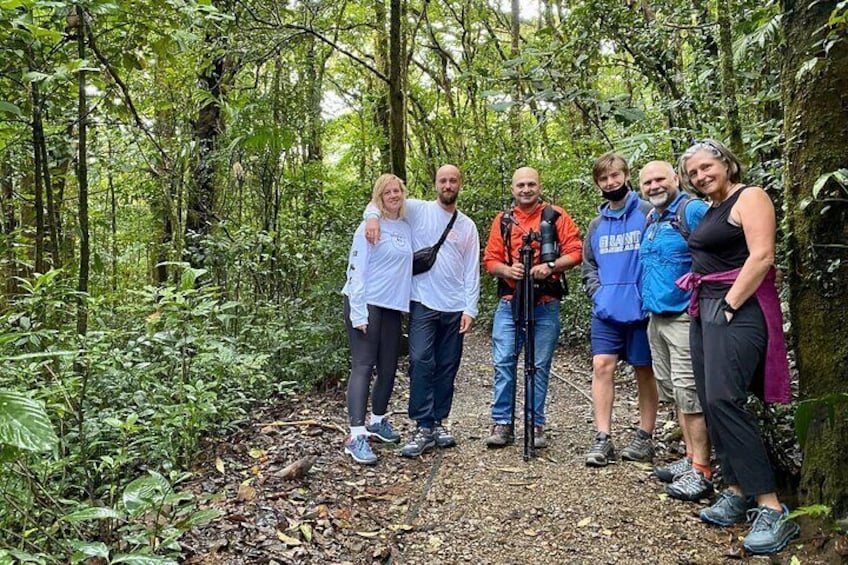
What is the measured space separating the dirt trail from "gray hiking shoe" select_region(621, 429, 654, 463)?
0.09 metres

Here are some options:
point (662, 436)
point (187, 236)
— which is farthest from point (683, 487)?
point (187, 236)

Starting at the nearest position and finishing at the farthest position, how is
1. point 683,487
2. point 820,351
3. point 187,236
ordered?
point 820,351, point 683,487, point 187,236

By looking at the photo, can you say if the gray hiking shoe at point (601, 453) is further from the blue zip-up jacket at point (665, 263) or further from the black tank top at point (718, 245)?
the black tank top at point (718, 245)

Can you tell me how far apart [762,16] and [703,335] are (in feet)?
8.30

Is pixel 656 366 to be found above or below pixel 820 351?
below

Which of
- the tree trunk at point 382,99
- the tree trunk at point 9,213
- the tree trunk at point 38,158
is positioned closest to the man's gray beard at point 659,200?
the tree trunk at point 38,158

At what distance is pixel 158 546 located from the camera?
2.65m

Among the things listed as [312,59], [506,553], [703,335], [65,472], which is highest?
[312,59]

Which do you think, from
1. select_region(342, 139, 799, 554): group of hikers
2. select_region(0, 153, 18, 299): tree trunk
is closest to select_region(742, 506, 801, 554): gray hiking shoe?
select_region(342, 139, 799, 554): group of hikers

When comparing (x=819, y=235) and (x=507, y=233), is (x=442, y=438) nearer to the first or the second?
(x=507, y=233)

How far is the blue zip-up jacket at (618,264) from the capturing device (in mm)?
4152

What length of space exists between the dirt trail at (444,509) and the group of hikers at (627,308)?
174mm

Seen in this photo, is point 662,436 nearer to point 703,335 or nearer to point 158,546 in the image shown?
point 703,335

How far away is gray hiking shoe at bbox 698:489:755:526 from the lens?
128 inches
